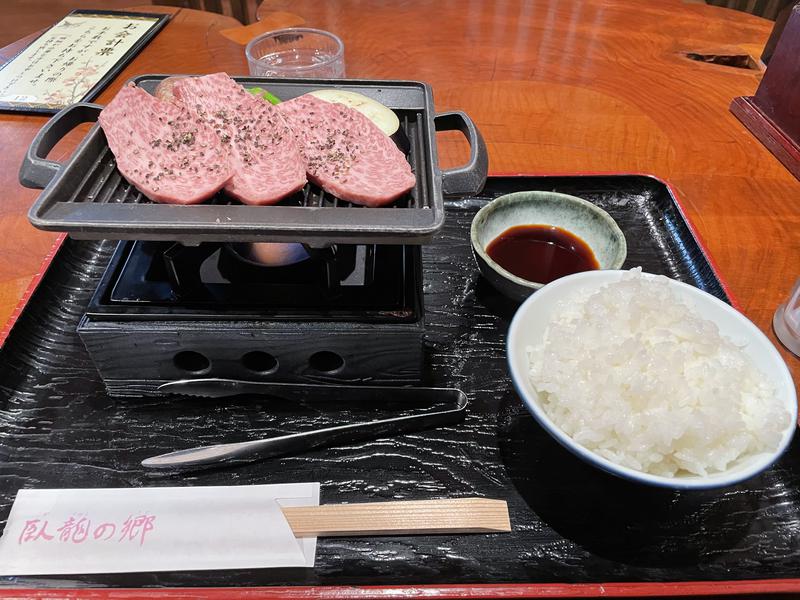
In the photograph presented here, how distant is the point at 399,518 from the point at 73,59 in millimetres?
2990

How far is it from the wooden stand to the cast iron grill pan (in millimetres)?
1854

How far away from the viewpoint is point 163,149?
1395mm

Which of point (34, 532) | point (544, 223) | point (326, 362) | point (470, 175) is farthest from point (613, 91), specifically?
point (34, 532)

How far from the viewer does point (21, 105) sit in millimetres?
2586

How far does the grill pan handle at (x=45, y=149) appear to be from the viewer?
1340mm

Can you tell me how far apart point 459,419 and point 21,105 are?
8.33 feet

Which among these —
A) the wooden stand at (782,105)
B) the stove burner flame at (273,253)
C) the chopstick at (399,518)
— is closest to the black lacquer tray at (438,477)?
the chopstick at (399,518)

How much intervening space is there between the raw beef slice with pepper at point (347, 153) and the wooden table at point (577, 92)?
1.01 m

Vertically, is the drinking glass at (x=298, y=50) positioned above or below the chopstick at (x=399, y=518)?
above

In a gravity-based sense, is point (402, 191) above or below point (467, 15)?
above

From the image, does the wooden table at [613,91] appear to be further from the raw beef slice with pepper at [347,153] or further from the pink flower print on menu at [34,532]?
the pink flower print on menu at [34,532]

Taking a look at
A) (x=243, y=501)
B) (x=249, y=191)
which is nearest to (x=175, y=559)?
(x=243, y=501)

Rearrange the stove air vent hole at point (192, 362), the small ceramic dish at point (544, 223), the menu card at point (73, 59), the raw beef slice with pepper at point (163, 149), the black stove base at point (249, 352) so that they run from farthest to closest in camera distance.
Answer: the menu card at point (73, 59) → the small ceramic dish at point (544, 223) → the stove air vent hole at point (192, 362) → the black stove base at point (249, 352) → the raw beef slice with pepper at point (163, 149)

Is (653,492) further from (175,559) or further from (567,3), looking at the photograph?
(567,3)
